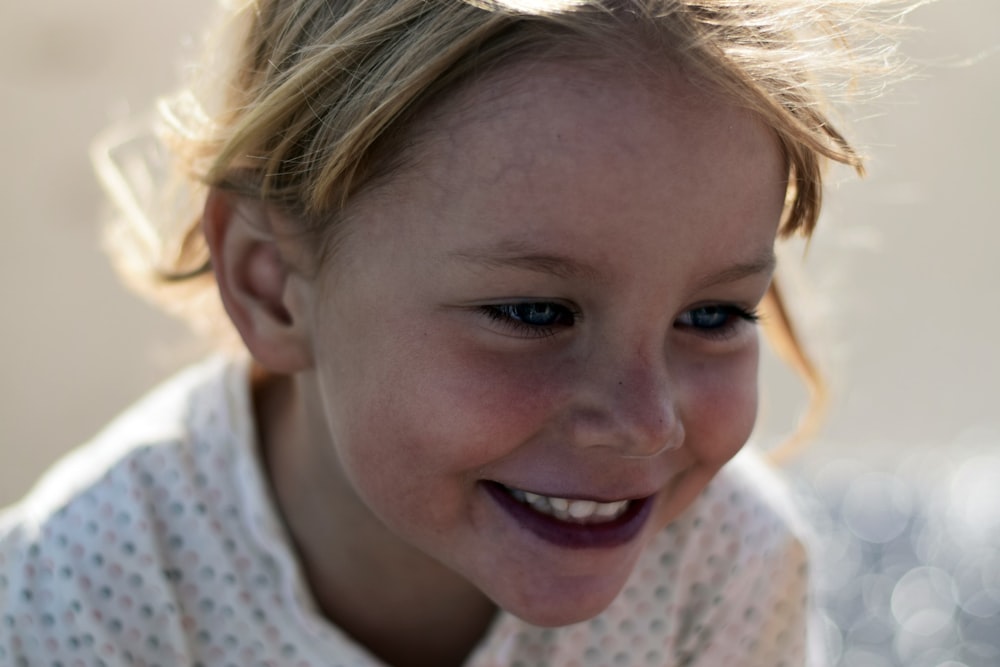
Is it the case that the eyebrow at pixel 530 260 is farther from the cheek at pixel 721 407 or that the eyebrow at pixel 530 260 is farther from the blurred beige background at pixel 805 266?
the blurred beige background at pixel 805 266

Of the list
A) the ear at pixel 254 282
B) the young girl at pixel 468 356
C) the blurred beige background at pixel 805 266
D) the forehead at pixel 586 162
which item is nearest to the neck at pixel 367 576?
the young girl at pixel 468 356

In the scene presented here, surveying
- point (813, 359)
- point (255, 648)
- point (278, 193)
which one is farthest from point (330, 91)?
point (813, 359)

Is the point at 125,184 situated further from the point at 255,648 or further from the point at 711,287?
the point at 711,287

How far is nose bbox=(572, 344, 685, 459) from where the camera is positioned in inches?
28.5

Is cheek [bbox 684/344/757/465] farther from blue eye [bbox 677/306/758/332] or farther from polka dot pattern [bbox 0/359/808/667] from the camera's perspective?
polka dot pattern [bbox 0/359/808/667]

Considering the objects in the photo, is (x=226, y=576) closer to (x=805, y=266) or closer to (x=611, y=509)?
(x=611, y=509)

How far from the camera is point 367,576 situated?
0.97m

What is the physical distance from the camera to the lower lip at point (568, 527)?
80cm

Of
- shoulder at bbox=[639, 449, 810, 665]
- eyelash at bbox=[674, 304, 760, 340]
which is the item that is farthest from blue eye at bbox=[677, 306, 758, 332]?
shoulder at bbox=[639, 449, 810, 665]

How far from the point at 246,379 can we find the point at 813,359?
537 millimetres

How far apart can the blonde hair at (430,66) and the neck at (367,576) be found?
→ 24 centimetres

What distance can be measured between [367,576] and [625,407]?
335 mm

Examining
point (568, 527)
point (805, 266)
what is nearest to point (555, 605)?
point (568, 527)

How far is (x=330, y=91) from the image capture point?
797mm
